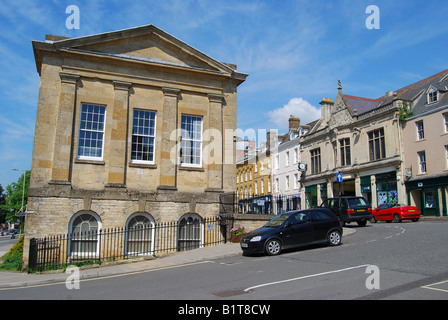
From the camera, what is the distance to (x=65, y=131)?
17.5 metres

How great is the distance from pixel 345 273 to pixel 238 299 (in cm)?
306

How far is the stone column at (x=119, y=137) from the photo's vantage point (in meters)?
17.9

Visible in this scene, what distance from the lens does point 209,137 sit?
19859 millimetres

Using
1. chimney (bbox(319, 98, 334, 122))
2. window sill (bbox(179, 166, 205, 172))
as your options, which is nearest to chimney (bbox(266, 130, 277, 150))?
chimney (bbox(319, 98, 334, 122))

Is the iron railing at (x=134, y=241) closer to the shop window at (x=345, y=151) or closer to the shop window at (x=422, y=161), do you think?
the shop window at (x=422, y=161)

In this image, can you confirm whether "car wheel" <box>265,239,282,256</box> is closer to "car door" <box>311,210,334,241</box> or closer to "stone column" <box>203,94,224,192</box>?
"car door" <box>311,210,334,241</box>

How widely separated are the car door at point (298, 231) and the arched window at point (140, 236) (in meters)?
6.63

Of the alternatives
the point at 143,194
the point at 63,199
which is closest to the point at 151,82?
the point at 143,194

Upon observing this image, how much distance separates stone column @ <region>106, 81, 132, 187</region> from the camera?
1788 cm

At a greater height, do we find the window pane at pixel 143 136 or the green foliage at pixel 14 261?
the window pane at pixel 143 136

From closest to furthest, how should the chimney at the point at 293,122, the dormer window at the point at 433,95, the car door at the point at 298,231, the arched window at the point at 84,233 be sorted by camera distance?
the car door at the point at 298,231, the arched window at the point at 84,233, the dormer window at the point at 433,95, the chimney at the point at 293,122

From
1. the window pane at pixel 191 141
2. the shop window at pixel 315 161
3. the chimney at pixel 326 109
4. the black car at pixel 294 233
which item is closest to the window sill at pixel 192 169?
the window pane at pixel 191 141
